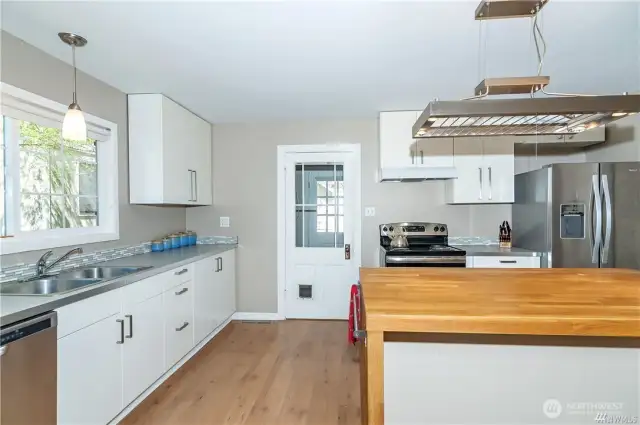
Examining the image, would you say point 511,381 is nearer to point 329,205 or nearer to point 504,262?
point 504,262

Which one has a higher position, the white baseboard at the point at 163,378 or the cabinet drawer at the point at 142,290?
the cabinet drawer at the point at 142,290

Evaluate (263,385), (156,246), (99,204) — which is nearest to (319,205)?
(156,246)

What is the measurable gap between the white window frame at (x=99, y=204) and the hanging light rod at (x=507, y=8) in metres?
2.47

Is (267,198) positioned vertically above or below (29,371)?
above

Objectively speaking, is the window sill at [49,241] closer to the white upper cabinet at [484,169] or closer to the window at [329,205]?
the window at [329,205]

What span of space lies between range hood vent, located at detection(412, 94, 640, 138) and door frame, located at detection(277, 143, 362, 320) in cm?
211

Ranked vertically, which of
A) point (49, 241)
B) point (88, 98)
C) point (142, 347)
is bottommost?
point (142, 347)

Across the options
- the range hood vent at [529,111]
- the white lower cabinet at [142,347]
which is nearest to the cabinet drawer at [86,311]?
the white lower cabinet at [142,347]

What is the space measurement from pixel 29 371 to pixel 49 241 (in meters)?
1.03

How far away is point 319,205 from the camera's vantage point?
13.5ft

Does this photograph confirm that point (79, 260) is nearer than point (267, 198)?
Yes

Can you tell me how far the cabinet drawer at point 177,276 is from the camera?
2607mm

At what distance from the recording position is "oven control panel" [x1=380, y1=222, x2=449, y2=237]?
12.7ft

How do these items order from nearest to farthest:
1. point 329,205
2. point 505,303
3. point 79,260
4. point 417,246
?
point 505,303 → point 79,260 → point 417,246 → point 329,205
